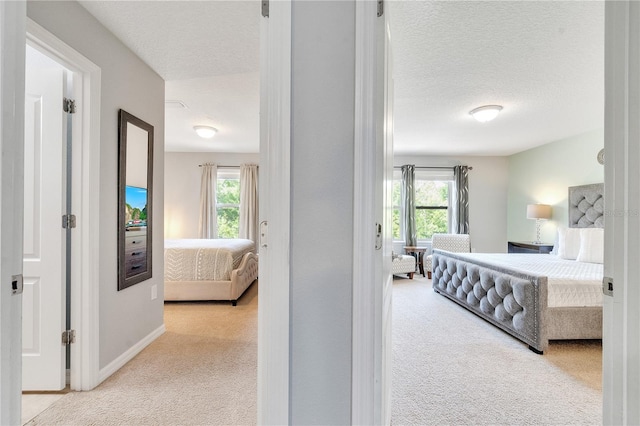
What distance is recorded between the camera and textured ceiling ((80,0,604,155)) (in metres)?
1.82

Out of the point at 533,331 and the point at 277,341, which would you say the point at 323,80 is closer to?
the point at 277,341

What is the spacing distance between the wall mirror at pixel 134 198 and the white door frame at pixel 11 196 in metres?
1.38

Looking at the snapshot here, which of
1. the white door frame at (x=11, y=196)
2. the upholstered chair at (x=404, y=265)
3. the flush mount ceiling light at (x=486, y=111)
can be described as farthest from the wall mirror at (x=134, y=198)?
the upholstered chair at (x=404, y=265)

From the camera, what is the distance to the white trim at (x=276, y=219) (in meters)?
0.91

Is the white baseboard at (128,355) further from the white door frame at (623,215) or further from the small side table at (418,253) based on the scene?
the small side table at (418,253)

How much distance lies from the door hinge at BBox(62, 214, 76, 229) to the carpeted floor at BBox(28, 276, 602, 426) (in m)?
1.05

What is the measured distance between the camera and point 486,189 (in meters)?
6.21

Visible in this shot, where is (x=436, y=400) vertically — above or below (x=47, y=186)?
below

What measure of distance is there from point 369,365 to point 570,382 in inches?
82.1

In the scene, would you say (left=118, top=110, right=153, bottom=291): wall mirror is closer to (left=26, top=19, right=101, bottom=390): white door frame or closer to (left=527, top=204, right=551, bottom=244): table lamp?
(left=26, top=19, right=101, bottom=390): white door frame

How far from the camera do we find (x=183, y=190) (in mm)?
6145

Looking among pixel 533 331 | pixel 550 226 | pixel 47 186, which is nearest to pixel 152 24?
pixel 47 186

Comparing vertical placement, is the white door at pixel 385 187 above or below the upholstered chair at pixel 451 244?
above

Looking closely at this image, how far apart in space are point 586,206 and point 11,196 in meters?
5.75
